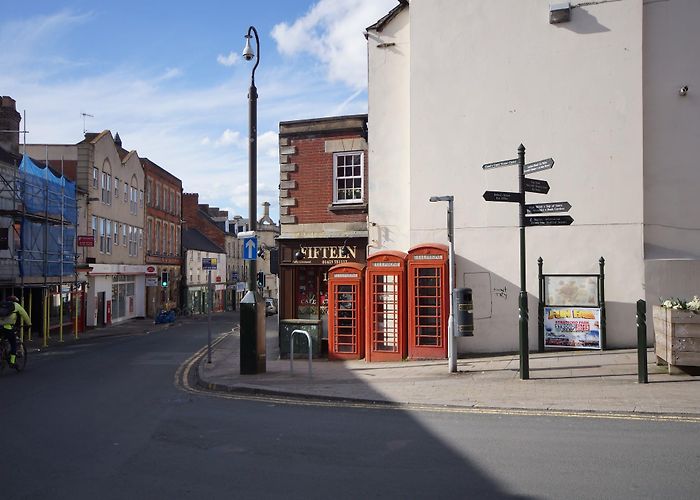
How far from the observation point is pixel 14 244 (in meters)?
27.2

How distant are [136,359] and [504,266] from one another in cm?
1076

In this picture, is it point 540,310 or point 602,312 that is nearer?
point 602,312

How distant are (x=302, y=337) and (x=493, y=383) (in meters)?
6.88

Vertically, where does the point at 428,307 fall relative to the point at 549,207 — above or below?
below

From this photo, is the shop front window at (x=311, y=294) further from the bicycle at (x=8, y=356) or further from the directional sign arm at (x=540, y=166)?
the directional sign arm at (x=540, y=166)

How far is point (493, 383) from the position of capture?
39.4ft

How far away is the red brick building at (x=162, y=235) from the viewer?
157 feet

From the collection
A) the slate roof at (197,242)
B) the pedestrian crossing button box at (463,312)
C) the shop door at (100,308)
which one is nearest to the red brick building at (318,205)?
the pedestrian crossing button box at (463,312)

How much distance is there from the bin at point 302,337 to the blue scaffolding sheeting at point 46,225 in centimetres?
1320

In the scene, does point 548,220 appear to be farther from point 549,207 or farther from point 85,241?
point 85,241

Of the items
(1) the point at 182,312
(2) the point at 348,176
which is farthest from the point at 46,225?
(1) the point at 182,312

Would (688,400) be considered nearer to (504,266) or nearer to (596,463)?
(596,463)

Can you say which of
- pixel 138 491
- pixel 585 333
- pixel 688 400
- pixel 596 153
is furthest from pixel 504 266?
pixel 138 491

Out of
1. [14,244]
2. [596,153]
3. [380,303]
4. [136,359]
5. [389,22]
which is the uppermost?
[389,22]
